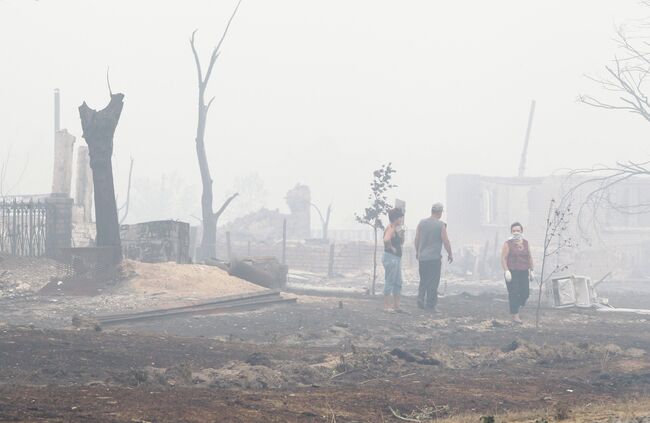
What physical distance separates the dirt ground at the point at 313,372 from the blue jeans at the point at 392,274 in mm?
1368

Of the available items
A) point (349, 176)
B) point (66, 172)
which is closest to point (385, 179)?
Answer: point (66, 172)

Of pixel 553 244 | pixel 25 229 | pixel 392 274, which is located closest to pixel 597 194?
pixel 553 244

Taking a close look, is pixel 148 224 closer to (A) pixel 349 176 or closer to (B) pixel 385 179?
(B) pixel 385 179

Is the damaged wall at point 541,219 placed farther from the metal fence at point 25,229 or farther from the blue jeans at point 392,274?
the blue jeans at point 392,274

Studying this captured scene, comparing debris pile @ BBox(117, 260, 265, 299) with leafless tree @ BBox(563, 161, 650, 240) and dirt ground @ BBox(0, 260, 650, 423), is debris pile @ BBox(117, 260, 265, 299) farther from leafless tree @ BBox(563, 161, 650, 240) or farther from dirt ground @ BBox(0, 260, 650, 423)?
leafless tree @ BBox(563, 161, 650, 240)

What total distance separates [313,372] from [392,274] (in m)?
7.05

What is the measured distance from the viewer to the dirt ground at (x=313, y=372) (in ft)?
19.4

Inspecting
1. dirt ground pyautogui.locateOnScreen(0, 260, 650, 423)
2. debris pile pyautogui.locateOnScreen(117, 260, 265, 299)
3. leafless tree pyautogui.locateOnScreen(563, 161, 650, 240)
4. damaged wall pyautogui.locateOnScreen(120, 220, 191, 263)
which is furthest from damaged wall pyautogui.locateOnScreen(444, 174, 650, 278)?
dirt ground pyautogui.locateOnScreen(0, 260, 650, 423)

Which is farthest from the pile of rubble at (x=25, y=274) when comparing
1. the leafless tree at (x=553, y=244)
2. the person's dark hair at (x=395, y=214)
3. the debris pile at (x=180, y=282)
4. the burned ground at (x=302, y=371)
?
the leafless tree at (x=553, y=244)

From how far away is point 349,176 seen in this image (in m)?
104

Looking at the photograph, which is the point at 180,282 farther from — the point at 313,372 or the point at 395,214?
the point at 313,372

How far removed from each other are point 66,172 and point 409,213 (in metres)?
71.8

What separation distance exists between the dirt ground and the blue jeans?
4.49 feet

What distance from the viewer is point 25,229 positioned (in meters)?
20.0
